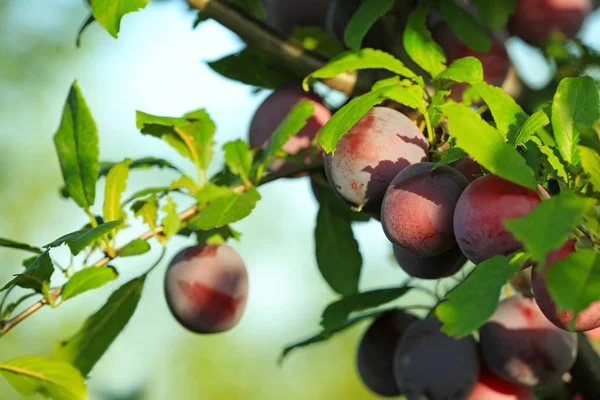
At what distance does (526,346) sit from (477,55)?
0.34 meters

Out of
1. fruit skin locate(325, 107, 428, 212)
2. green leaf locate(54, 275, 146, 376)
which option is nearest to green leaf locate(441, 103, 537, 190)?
fruit skin locate(325, 107, 428, 212)

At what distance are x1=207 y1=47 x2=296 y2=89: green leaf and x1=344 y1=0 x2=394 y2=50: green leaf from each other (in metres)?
0.19

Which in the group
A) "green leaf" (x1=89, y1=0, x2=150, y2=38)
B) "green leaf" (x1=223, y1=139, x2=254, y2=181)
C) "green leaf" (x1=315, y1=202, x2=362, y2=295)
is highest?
"green leaf" (x1=89, y1=0, x2=150, y2=38)

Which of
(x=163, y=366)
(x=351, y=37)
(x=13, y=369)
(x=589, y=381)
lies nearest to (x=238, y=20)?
(x=351, y=37)

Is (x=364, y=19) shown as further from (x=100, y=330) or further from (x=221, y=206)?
(x=100, y=330)

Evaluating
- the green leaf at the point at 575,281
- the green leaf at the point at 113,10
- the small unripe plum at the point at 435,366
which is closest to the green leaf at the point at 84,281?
the green leaf at the point at 113,10

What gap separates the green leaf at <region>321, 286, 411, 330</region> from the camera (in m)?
0.87

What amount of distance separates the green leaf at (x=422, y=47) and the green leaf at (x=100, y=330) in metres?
0.40

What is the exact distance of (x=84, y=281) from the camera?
76 cm

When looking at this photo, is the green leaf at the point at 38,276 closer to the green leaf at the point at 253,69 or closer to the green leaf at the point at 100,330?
the green leaf at the point at 100,330

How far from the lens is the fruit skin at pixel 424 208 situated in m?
0.60

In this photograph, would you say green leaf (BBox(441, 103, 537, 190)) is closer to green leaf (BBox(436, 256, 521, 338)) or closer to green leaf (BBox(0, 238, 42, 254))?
green leaf (BBox(436, 256, 521, 338))

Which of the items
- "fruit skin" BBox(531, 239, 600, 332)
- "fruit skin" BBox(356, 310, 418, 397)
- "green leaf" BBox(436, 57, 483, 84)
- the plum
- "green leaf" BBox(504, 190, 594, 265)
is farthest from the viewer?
the plum

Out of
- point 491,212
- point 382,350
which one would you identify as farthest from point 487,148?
point 382,350
